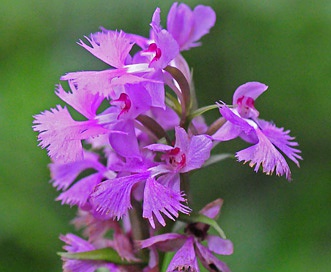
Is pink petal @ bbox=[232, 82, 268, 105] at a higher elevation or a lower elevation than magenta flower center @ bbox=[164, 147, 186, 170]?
higher

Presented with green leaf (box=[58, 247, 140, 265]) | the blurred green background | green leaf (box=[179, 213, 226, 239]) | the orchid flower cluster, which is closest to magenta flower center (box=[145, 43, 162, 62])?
the orchid flower cluster

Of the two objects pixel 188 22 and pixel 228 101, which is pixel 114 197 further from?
pixel 228 101

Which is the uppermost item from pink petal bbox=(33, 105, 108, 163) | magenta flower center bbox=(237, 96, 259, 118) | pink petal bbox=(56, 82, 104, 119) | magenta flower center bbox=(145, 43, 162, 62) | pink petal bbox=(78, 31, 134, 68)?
pink petal bbox=(78, 31, 134, 68)

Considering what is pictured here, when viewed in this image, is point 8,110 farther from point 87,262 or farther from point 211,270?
point 211,270

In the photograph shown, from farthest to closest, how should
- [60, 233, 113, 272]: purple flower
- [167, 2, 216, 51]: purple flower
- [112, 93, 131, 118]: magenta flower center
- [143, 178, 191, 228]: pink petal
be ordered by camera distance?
[167, 2, 216, 51]: purple flower → [60, 233, 113, 272]: purple flower → [112, 93, 131, 118]: magenta flower center → [143, 178, 191, 228]: pink petal

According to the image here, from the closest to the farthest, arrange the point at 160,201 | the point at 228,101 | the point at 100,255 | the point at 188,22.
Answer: the point at 160,201 → the point at 100,255 → the point at 188,22 → the point at 228,101

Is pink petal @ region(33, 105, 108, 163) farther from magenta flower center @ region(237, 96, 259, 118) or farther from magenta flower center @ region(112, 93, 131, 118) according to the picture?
magenta flower center @ region(237, 96, 259, 118)

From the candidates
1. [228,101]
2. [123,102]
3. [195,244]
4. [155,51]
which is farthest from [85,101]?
[228,101]

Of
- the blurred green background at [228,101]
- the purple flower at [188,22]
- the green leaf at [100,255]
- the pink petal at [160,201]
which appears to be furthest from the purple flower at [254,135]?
the blurred green background at [228,101]

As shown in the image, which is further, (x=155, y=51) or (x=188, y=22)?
(x=188, y=22)
